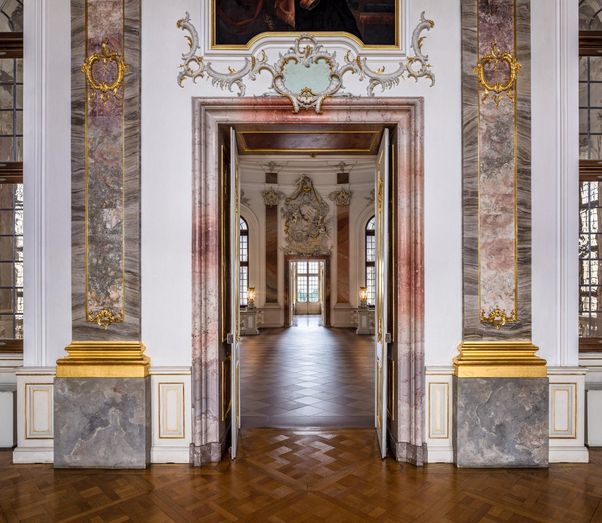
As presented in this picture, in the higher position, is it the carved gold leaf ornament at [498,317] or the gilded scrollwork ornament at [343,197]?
the gilded scrollwork ornament at [343,197]

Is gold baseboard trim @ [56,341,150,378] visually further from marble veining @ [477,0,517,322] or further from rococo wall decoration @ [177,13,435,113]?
marble veining @ [477,0,517,322]

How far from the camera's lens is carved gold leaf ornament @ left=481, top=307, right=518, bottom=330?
12.5ft

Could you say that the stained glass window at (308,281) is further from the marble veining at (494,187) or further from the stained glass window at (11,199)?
the marble veining at (494,187)

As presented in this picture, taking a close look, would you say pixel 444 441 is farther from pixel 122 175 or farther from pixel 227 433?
pixel 122 175

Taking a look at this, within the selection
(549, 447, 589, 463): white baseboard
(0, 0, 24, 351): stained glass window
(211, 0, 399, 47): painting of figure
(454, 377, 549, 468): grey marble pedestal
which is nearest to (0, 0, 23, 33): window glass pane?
(0, 0, 24, 351): stained glass window

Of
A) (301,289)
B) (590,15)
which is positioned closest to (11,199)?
(590,15)

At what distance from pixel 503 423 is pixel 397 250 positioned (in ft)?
6.11

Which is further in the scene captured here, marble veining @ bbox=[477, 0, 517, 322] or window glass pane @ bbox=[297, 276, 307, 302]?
window glass pane @ bbox=[297, 276, 307, 302]

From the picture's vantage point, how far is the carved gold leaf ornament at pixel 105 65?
12.5 ft

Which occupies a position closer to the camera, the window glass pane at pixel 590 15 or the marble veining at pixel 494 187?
the marble veining at pixel 494 187

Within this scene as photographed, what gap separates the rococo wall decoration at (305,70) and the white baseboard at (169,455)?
3.48 metres

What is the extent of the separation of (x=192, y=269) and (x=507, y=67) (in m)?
3.57

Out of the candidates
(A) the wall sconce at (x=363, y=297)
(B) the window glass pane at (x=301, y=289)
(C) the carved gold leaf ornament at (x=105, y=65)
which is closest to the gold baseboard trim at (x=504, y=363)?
(C) the carved gold leaf ornament at (x=105, y=65)

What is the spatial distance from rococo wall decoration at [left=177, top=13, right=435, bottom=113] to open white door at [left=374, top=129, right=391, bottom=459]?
1.95 feet
